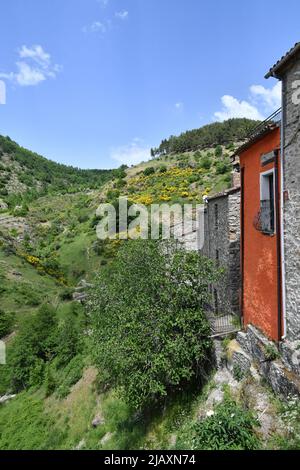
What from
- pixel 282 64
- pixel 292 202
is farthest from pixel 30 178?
pixel 292 202

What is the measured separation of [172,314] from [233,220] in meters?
5.17

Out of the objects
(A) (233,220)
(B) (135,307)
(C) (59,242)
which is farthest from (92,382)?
(C) (59,242)

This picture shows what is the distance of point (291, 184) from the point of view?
9219 millimetres

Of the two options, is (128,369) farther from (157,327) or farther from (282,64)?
(282,64)

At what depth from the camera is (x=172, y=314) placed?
1273 cm

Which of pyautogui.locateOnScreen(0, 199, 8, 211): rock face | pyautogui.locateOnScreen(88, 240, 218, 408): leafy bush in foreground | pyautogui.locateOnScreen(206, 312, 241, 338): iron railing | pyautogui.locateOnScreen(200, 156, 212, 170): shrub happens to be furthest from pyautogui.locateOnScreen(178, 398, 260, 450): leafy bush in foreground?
pyautogui.locateOnScreen(0, 199, 8, 211): rock face

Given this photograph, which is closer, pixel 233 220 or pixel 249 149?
pixel 249 149

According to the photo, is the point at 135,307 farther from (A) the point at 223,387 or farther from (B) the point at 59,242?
(B) the point at 59,242

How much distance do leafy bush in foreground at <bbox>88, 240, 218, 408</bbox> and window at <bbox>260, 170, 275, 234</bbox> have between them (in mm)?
3926

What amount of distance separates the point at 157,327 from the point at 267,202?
6.04 metres

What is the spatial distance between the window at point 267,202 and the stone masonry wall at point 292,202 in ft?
2.64

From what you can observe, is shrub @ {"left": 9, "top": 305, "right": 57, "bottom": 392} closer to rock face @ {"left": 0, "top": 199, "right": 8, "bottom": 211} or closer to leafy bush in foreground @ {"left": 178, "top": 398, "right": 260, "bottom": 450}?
leafy bush in foreground @ {"left": 178, "top": 398, "right": 260, "bottom": 450}

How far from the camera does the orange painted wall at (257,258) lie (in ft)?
33.7

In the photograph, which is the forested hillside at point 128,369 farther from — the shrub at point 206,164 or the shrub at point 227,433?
the shrub at point 206,164
